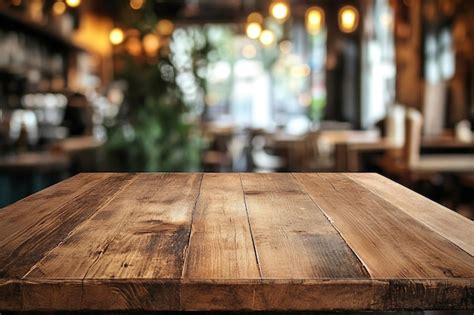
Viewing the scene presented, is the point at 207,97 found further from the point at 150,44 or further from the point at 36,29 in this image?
the point at 36,29

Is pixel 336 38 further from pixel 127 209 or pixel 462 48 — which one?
pixel 127 209

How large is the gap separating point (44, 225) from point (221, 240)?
46 centimetres

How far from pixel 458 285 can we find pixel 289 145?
21.3 feet

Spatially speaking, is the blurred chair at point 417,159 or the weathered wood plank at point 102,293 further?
the blurred chair at point 417,159

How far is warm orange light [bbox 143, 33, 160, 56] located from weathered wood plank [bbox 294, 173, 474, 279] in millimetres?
5396

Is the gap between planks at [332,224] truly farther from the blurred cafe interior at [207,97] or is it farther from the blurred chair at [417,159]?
the blurred chair at [417,159]

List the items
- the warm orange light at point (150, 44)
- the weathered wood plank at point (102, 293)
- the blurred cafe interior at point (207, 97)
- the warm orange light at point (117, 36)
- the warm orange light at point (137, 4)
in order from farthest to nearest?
the warm orange light at point (117, 36) → the warm orange light at point (150, 44) → the warm orange light at point (137, 4) → the blurred cafe interior at point (207, 97) → the weathered wood plank at point (102, 293)

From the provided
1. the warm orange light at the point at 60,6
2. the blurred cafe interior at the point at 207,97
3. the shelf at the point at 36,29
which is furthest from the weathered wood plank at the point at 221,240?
the shelf at the point at 36,29

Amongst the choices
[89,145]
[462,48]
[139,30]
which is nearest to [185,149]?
[89,145]

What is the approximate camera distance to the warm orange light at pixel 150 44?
7094mm

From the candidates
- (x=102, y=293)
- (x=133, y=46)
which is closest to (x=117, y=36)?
(x=133, y=46)

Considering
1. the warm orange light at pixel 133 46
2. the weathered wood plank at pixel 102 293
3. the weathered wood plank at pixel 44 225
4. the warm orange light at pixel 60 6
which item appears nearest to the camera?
the weathered wood plank at pixel 102 293

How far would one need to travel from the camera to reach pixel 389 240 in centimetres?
137

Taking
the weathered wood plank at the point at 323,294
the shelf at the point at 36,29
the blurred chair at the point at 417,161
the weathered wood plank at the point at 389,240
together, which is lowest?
the blurred chair at the point at 417,161
